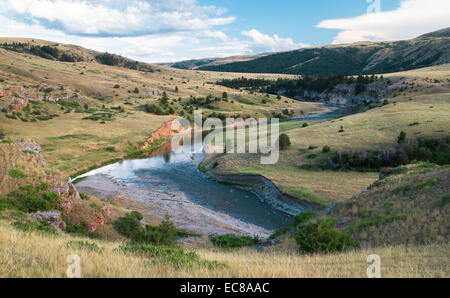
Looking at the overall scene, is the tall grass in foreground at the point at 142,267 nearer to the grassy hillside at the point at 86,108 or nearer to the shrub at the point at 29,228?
the shrub at the point at 29,228

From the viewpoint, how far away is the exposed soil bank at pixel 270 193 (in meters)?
24.2

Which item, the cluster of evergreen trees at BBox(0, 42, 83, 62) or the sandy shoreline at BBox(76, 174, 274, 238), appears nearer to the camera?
the sandy shoreline at BBox(76, 174, 274, 238)

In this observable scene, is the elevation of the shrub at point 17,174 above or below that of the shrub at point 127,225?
above

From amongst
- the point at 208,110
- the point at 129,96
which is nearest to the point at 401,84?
the point at 208,110

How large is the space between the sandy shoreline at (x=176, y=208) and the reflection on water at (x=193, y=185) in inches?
34.4

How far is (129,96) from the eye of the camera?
8200cm

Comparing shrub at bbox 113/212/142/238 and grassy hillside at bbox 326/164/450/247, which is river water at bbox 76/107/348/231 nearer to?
grassy hillside at bbox 326/164/450/247

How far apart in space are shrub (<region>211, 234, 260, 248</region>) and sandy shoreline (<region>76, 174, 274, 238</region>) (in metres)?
1.99

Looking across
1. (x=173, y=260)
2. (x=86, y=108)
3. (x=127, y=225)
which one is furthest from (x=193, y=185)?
(x=86, y=108)

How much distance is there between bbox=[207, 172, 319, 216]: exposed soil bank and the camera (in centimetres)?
2420

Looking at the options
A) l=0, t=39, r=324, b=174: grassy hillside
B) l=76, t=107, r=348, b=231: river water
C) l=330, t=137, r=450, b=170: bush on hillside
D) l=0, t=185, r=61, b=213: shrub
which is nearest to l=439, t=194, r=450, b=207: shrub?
l=76, t=107, r=348, b=231: river water

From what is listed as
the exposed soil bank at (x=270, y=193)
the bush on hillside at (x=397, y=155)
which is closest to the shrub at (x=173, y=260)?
the exposed soil bank at (x=270, y=193)

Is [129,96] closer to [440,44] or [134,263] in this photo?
[134,263]

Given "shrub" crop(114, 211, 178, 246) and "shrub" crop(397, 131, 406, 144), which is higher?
"shrub" crop(397, 131, 406, 144)
